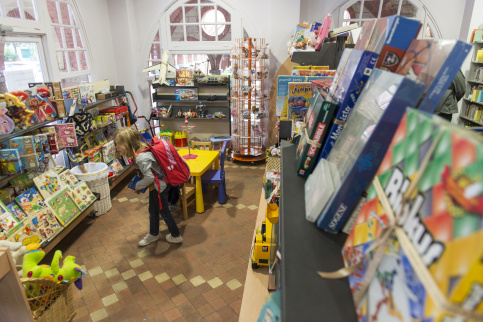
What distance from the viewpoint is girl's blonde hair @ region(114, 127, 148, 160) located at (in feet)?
10.0

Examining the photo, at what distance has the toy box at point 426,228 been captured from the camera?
382mm

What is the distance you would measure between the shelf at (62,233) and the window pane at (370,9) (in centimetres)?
611

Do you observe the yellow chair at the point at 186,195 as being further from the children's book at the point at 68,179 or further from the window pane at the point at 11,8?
the window pane at the point at 11,8

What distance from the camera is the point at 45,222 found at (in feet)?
10.8

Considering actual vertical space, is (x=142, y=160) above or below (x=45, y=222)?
above

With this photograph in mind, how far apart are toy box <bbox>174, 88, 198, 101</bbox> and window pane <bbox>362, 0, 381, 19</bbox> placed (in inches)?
149

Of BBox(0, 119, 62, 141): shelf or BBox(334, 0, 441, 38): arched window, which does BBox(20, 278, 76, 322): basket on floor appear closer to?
BBox(0, 119, 62, 141): shelf

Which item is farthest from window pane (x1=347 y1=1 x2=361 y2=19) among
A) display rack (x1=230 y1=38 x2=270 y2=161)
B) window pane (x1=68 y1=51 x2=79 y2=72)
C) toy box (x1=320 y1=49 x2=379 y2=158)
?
toy box (x1=320 y1=49 x2=379 y2=158)

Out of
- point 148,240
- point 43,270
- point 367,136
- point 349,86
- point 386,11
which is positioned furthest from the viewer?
point 386,11

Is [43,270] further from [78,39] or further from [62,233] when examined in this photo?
[78,39]

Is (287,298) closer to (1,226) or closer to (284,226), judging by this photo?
(284,226)

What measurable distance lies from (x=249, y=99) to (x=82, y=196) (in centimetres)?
340

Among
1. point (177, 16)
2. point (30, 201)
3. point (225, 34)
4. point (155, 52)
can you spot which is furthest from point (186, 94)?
point (30, 201)

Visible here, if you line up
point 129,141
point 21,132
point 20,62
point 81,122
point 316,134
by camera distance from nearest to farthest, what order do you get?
point 316,134 → point 129,141 → point 21,132 → point 20,62 → point 81,122
